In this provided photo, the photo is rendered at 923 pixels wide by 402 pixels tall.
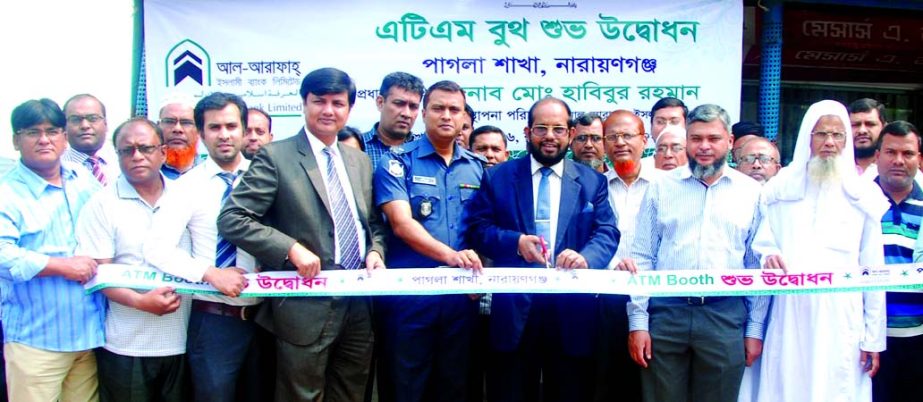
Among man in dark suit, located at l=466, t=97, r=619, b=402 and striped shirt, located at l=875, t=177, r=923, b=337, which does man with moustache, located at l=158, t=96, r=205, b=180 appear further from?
striped shirt, located at l=875, t=177, r=923, b=337

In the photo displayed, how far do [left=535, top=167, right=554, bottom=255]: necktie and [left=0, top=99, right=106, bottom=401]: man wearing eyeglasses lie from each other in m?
1.94

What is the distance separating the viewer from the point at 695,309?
309 centimetres

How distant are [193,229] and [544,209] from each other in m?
1.56

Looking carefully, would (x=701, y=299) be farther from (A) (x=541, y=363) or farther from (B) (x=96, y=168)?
(B) (x=96, y=168)

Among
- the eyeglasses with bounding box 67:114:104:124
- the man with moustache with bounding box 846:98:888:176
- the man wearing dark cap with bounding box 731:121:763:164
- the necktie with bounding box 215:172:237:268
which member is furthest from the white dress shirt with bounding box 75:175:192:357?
the man with moustache with bounding box 846:98:888:176

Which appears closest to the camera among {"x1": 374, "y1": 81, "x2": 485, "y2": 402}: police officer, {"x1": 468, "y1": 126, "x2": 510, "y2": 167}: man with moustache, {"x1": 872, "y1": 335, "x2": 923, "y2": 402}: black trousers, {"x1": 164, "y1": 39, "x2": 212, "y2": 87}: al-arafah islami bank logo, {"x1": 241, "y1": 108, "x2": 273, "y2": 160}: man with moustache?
{"x1": 374, "y1": 81, "x2": 485, "y2": 402}: police officer

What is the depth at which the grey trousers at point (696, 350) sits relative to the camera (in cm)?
306

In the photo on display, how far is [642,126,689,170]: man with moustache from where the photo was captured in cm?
394

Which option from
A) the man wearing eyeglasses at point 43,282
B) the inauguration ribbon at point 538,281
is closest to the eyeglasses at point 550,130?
the inauguration ribbon at point 538,281

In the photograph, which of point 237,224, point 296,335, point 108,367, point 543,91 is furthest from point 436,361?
point 543,91

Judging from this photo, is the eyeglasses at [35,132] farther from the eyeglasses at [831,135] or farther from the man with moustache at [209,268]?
the eyeglasses at [831,135]

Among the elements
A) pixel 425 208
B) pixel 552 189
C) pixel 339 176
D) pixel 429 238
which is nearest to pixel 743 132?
pixel 552 189

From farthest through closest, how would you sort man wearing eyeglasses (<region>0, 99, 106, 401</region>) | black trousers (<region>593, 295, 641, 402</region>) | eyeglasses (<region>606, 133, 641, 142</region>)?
1. eyeglasses (<region>606, 133, 641, 142</region>)
2. black trousers (<region>593, 295, 641, 402</region>)
3. man wearing eyeglasses (<region>0, 99, 106, 401</region>)

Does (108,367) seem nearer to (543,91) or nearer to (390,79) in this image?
(390,79)
